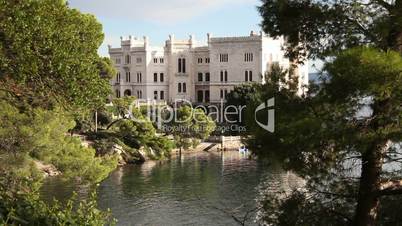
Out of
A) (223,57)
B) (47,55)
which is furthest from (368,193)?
(223,57)

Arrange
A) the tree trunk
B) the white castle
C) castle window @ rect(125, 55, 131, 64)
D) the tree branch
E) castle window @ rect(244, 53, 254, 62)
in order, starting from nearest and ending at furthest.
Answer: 1. the tree branch
2. the tree trunk
3. castle window @ rect(244, 53, 254, 62)
4. the white castle
5. castle window @ rect(125, 55, 131, 64)

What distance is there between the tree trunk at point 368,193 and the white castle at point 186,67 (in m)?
36.7

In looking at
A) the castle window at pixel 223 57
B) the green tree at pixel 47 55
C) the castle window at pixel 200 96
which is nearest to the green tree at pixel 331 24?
the green tree at pixel 47 55

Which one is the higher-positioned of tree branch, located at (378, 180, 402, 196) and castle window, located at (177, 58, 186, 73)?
castle window, located at (177, 58, 186, 73)

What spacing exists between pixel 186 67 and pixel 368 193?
40085 millimetres

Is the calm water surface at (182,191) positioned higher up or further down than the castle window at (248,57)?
further down

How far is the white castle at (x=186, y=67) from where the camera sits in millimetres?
42406

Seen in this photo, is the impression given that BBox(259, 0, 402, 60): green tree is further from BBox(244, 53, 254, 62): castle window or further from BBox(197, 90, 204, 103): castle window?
BBox(197, 90, 204, 103): castle window

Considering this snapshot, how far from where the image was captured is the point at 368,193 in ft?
17.6

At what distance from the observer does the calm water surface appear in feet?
51.3

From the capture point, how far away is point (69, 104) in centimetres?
879

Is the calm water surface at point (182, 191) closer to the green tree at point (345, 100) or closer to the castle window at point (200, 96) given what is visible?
the green tree at point (345, 100)

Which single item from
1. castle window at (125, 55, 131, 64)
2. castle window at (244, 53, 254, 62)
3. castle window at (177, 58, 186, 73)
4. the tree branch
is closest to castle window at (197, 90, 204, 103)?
castle window at (177, 58, 186, 73)

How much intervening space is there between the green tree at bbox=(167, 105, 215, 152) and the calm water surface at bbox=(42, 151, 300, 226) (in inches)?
170
